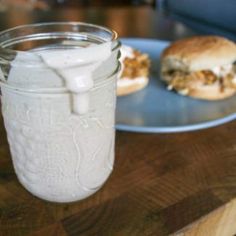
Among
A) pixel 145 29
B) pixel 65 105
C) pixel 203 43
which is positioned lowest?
pixel 145 29

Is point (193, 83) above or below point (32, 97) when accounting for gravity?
below

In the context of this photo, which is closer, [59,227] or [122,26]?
[59,227]

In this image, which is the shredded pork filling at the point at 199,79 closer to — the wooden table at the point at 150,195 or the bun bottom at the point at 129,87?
the bun bottom at the point at 129,87

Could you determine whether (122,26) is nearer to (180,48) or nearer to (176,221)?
(180,48)

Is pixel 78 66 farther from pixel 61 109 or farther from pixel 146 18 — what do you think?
pixel 146 18

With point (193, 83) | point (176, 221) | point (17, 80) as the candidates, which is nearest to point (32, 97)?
point (17, 80)

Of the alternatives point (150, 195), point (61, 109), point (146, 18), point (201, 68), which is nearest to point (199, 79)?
point (201, 68)
